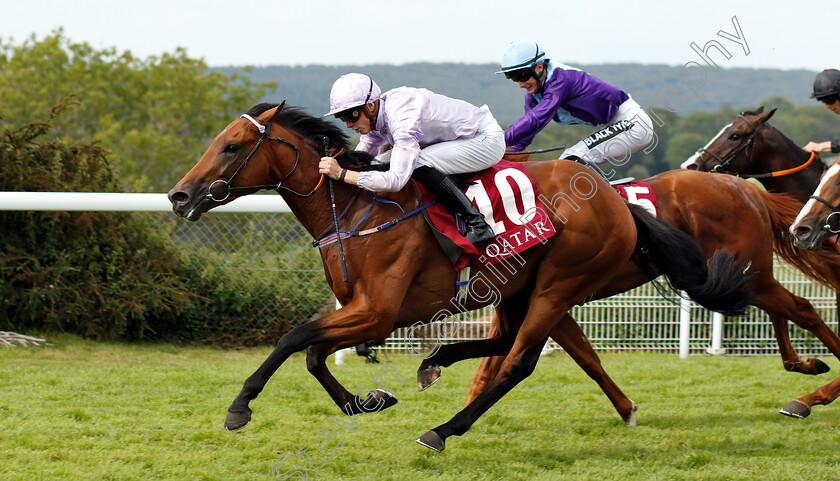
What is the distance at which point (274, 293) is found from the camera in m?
6.41

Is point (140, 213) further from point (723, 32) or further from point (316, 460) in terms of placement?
point (723, 32)

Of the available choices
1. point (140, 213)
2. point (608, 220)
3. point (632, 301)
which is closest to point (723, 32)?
point (608, 220)

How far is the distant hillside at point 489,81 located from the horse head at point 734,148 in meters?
12.7

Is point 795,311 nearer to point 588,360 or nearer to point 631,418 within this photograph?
point 631,418

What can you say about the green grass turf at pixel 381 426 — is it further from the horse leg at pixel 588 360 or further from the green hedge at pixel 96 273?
the green hedge at pixel 96 273

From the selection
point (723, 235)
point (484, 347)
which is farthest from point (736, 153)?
point (484, 347)

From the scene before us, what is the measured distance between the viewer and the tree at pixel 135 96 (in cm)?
2148

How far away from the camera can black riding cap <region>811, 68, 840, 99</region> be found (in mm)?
4508

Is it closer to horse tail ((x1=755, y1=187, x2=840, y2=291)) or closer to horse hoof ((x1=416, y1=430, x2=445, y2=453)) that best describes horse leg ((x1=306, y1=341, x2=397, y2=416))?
horse hoof ((x1=416, y1=430, x2=445, y2=453))

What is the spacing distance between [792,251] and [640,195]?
125 cm

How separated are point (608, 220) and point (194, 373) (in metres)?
3.10

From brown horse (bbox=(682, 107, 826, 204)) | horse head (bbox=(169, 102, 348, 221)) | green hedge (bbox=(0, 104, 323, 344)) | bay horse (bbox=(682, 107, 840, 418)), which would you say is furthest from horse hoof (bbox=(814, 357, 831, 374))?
green hedge (bbox=(0, 104, 323, 344))

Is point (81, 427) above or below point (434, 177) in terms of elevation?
below

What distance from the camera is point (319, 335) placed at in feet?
10.4
